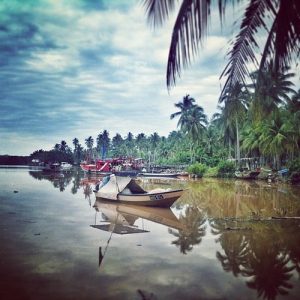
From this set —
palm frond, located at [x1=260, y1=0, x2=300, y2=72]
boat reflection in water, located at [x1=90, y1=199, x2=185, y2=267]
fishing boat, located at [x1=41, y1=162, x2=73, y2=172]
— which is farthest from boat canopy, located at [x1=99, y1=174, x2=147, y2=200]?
fishing boat, located at [x1=41, y1=162, x2=73, y2=172]

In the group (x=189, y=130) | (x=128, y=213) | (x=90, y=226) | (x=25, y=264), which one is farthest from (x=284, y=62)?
(x=189, y=130)

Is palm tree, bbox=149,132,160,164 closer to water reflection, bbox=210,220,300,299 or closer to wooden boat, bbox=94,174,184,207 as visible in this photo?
wooden boat, bbox=94,174,184,207

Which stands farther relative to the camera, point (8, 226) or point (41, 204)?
point (41, 204)

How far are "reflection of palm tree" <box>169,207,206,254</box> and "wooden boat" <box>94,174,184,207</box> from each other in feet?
4.13

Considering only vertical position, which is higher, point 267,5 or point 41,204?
point 267,5

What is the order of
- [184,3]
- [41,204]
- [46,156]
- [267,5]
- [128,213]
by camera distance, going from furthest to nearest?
[46,156]
[41,204]
[128,213]
[267,5]
[184,3]

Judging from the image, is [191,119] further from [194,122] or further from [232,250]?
[232,250]

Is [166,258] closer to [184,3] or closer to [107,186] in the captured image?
[184,3]

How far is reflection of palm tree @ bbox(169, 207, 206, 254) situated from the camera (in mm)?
10216

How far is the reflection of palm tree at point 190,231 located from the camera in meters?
10.2

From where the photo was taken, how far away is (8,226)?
1220 centimetres

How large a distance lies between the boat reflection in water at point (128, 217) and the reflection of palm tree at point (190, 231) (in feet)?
1.16

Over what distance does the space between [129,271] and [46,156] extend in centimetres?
11350

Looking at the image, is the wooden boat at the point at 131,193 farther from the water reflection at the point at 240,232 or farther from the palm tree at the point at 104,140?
the palm tree at the point at 104,140
